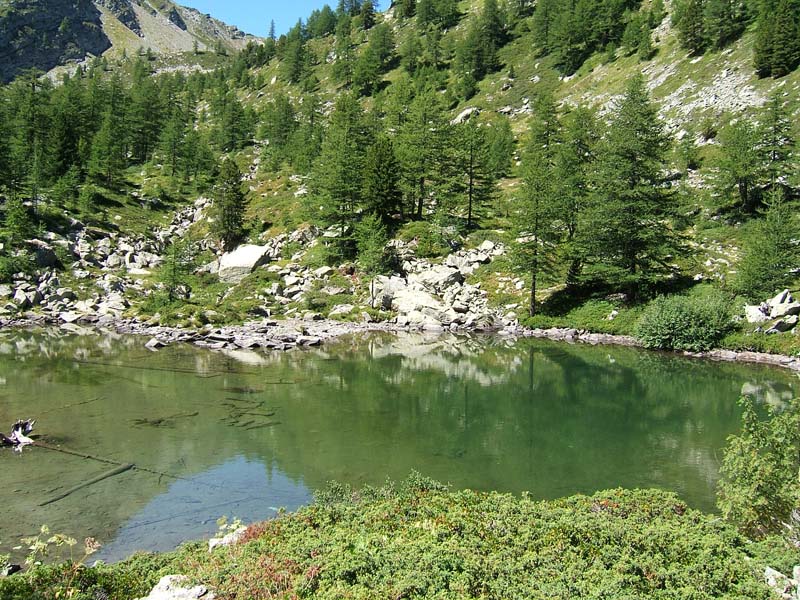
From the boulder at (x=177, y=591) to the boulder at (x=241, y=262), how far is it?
53154 mm

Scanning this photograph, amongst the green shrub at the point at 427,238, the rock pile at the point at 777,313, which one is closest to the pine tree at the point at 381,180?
the green shrub at the point at 427,238

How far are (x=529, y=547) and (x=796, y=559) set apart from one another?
4.12 meters

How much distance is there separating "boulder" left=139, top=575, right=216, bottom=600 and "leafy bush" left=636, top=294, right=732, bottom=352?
127ft

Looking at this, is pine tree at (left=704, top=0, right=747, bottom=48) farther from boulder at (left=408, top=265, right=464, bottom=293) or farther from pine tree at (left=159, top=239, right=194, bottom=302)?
pine tree at (left=159, top=239, right=194, bottom=302)

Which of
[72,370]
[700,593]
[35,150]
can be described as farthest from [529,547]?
[35,150]

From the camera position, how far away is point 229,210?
67875 millimetres

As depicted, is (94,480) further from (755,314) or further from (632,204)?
(632,204)

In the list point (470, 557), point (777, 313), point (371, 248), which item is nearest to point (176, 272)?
point (371, 248)

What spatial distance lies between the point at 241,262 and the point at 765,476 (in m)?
57.1

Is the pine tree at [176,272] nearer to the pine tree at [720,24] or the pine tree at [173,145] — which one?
the pine tree at [173,145]

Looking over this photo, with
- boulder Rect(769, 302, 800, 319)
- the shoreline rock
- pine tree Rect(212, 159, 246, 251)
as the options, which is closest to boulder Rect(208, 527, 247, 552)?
the shoreline rock

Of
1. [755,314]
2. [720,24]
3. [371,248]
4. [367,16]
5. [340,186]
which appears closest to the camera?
[755,314]

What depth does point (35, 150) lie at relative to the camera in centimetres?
7388

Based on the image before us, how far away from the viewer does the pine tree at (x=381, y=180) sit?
6284 centimetres
